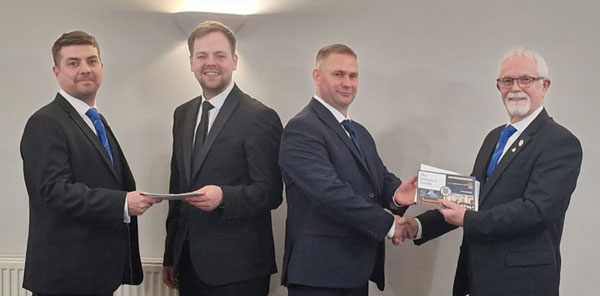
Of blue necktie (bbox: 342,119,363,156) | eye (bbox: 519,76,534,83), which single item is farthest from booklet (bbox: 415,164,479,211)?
eye (bbox: 519,76,534,83)

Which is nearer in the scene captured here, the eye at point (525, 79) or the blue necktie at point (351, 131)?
the eye at point (525, 79)

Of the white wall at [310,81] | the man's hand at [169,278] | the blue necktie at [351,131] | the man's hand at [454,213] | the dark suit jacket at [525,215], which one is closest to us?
the dark suit jacket at [525,215]

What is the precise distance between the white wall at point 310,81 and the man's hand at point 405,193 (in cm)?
50

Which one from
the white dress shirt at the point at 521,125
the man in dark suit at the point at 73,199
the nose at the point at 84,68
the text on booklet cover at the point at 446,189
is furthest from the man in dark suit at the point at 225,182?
the white dress shirt at the point at 521,125

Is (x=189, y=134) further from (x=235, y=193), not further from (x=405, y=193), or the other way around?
(x=405, y=193)

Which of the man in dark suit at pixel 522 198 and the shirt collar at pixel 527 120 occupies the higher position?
the shirt collar at pixel 527 120

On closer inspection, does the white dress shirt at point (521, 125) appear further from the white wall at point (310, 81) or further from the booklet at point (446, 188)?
the white wall at point (310, 81)

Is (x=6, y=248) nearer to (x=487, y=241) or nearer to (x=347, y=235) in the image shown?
(x=347, y=235)

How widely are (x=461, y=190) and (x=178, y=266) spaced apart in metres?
1.13

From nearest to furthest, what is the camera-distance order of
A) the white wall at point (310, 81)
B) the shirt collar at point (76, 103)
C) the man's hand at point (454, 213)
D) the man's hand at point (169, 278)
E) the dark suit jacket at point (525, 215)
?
the dark suit jacket at point (525, 215), the man's hand at point (454, 213), the shirt collar at point (76, 103), the man's hand at point (169, 278), the white wall at point (310, 81)

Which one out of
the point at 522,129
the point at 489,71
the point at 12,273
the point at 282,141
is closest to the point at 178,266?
the point at 282,141

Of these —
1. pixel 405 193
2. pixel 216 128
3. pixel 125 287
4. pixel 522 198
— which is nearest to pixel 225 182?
pixel 216 128

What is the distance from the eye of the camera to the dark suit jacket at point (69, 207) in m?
2.18

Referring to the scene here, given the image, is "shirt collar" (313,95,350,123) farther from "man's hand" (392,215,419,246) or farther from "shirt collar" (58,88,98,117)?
"shirt collar" (58,88,98,117)
